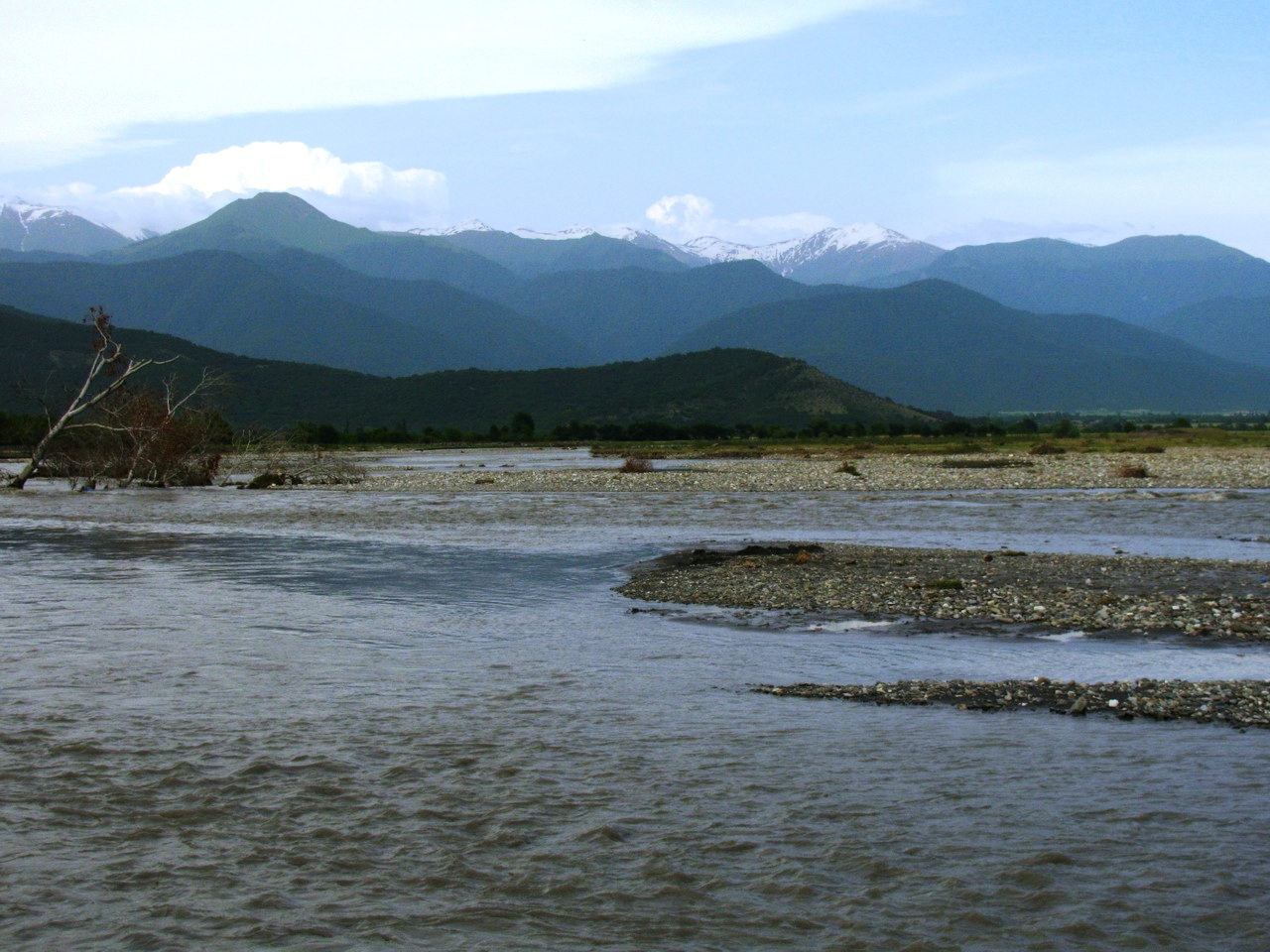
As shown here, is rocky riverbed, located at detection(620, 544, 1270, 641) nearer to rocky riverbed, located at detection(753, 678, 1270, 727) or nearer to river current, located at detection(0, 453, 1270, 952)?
river current, located at detection(0, 453, 1270, 952)

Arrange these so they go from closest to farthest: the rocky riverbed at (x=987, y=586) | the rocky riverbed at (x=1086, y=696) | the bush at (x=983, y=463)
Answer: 1. the rocky riverbed at (x=1086, y=696)
2. the rocky riverbed at (x=987, y=586)
3. the bush at (x=983, y=463)

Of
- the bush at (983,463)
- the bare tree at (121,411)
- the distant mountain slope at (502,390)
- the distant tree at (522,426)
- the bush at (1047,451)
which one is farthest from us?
the distant mountain slope at (502,390)

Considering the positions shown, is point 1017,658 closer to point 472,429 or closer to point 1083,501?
point 1083,501

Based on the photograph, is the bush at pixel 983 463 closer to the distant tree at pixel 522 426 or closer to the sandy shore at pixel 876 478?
the sandy shore at pixel 876 478

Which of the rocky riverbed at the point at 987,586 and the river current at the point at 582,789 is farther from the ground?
the rocky riverbed at the point at 987,586

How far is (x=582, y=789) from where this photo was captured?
1038 centimetres

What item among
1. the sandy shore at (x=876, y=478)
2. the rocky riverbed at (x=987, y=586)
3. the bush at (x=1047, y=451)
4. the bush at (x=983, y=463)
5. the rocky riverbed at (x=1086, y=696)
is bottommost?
the rocky riverbed at (x=1086, y=696)

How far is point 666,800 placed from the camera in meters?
10.1

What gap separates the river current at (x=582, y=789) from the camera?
25.4 ft

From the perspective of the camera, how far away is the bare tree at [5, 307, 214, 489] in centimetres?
4975

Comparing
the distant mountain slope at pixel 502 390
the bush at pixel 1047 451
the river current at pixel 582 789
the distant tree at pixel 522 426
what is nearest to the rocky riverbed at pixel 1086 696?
the river current at pixel 582 789

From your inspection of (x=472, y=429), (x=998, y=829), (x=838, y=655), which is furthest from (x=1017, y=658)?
(x=472, y=429)

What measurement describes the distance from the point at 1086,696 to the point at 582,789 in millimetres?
6077

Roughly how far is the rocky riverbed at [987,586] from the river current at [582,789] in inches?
48.0
